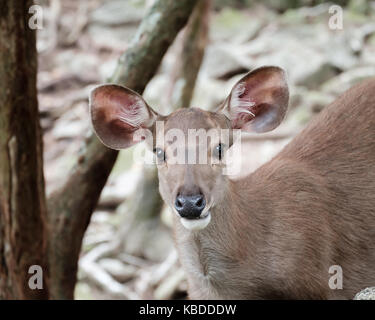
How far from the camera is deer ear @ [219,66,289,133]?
4121mm

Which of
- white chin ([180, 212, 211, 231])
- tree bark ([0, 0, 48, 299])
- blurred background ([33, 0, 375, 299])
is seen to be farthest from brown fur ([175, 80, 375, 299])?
blurred background ([33, 0, 375, 299])

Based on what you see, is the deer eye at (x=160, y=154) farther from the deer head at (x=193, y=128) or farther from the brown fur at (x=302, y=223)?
the brown fur at (x=302, y=223)

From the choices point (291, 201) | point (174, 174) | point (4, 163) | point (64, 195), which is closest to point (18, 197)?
point (4, 163)

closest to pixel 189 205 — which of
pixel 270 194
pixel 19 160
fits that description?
pixel 270 194

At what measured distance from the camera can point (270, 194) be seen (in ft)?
14.8

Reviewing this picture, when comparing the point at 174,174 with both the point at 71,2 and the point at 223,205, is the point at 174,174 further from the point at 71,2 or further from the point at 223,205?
the point at 71,2

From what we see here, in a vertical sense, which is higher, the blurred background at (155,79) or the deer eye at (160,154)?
the blurred background at (155,79)

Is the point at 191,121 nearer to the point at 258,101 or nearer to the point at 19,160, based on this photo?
the point at 258,101

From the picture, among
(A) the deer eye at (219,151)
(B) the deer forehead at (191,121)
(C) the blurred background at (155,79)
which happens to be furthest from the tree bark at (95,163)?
(C) the blurred background at (155,79)

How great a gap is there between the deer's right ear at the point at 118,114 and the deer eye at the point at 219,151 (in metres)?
0.45

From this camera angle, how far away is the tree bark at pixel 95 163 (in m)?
5.24

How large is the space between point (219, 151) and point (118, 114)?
0.66 m

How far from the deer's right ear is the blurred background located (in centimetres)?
389

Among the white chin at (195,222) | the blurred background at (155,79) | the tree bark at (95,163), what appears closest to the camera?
the white chin at (195,222)
